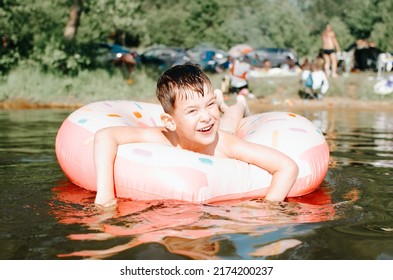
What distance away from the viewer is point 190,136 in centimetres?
355

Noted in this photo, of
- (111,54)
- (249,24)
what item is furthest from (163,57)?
(249,24)

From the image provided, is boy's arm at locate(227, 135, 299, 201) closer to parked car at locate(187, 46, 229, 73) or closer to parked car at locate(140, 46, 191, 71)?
parked car at locate(187, 46, 229, 73)

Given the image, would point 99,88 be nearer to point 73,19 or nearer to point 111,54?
point 73,19

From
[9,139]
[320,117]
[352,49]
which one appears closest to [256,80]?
[320,117]

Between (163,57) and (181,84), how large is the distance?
1823 cm

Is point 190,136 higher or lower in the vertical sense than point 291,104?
higher

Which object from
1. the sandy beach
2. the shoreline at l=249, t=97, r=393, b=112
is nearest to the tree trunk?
the sandy beach

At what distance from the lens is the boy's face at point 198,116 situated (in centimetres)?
342

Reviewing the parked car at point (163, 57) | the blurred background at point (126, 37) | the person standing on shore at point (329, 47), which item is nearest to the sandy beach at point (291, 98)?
the blurred background at point (126, 37)

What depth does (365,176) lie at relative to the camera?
179 inches

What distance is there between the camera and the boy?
3436 millimetres

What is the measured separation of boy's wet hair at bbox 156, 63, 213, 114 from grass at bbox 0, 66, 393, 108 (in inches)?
359

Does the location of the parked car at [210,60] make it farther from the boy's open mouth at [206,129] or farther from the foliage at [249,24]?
the boy's open mouth at [206,129]

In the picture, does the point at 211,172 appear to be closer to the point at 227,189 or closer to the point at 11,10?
the point at 227,189
